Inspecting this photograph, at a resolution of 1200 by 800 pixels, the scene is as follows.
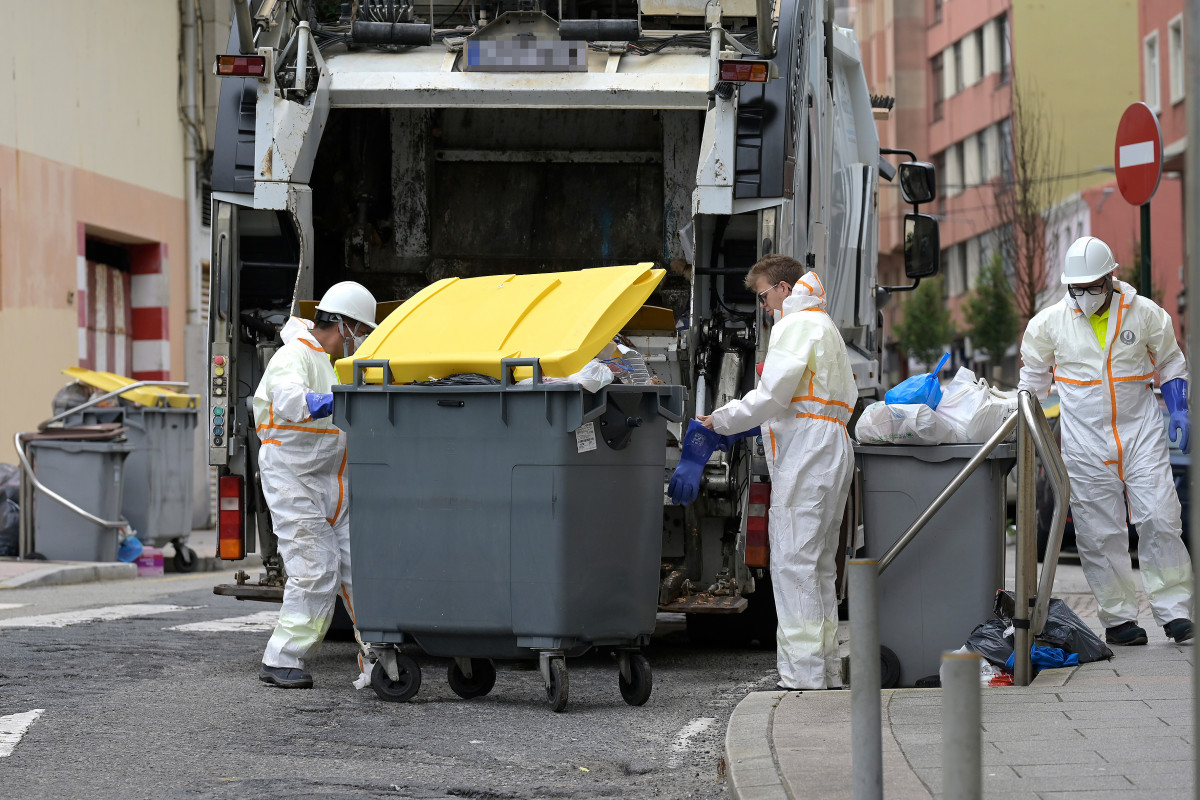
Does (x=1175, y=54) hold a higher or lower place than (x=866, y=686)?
higher

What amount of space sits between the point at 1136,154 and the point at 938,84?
147ft

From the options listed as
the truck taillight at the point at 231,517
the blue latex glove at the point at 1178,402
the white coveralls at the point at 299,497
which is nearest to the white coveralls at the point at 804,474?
the white coveralls at the point at 299,497

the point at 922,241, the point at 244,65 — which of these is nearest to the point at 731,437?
the point at 244,65

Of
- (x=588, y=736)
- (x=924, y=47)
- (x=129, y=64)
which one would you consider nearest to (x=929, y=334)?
(x=924, y=47)

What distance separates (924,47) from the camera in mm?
53062

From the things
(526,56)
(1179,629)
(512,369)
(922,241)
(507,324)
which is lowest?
A: (1179,629)

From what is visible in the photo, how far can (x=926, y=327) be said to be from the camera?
43.7 m

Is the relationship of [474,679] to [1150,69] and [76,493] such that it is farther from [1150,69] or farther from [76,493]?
[1150,69]

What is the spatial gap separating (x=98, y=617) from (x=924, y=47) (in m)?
47.3

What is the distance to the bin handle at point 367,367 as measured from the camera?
6035 millimetres

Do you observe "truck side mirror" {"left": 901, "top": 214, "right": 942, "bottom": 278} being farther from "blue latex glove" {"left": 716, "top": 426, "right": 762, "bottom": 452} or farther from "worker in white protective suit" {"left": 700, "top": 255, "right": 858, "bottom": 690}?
"worker in white protective suit" {"left": 700, "top": 255, "right": 858, "bottom": 690}

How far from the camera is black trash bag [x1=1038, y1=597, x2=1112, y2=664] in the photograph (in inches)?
239

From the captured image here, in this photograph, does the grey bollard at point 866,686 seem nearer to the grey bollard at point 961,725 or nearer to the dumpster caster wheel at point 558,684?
the grey bollard at point 961,725

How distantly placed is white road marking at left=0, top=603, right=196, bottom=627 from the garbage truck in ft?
5.49
